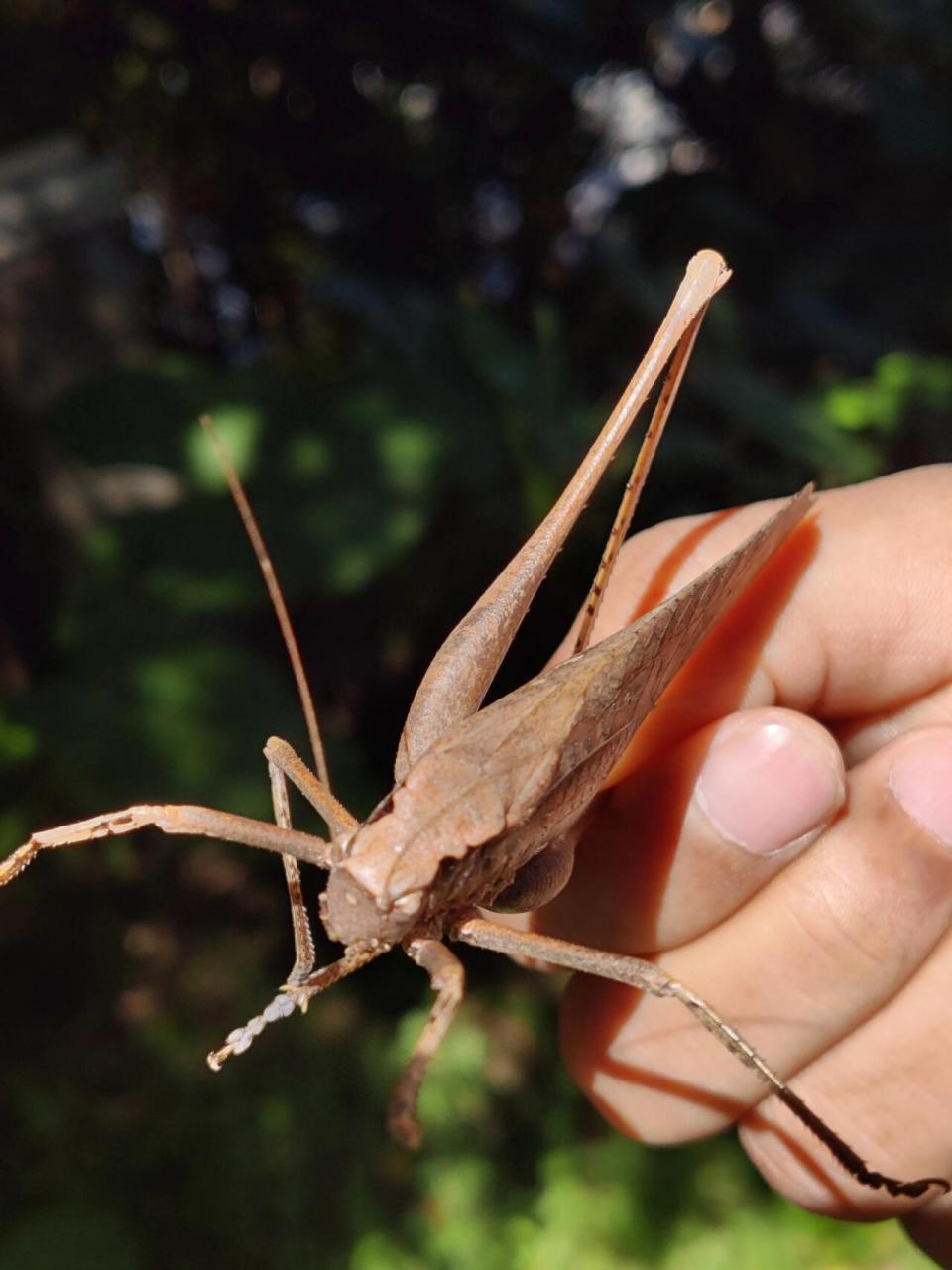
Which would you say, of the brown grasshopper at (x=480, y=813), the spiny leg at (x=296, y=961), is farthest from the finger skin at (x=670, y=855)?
the spiny leg at (x=296, y=961)

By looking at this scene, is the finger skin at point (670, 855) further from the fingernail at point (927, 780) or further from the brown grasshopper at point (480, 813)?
the brown grasshopper at point (480, 813)

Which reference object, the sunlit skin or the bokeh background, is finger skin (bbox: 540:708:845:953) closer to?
the sunlit skin

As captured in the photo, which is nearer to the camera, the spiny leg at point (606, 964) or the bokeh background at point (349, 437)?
the spiny leg at point (606, 964)

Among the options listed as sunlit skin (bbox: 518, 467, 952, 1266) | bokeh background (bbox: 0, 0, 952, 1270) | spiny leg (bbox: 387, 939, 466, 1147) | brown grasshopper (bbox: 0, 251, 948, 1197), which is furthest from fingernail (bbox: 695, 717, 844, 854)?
bokeh background (bbox: 0, 0, 952, 1270)

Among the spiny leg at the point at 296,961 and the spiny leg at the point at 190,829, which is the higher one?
the spiny leg at the point at 190,829

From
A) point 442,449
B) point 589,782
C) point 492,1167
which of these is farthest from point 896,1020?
point 442,449

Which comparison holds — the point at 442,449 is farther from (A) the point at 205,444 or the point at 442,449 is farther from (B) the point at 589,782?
(B) the point at 589,782

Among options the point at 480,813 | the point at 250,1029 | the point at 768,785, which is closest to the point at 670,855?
the point at 768,785

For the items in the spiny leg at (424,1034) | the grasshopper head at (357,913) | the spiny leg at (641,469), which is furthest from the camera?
the spiny leg at (641,469)
